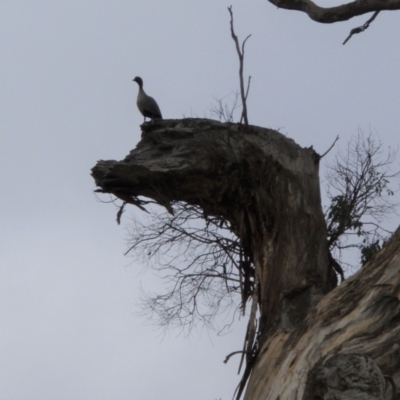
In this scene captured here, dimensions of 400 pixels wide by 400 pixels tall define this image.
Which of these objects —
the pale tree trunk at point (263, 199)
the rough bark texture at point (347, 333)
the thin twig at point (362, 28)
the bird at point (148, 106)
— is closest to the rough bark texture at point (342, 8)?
the thin twig at point (362, 28)

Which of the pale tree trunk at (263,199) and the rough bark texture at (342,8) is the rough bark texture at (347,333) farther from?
the rough bark texture at (342,8)

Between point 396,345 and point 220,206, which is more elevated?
point 220,206

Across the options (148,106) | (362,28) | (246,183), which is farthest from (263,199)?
(148,106)

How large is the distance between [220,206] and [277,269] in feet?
3.23

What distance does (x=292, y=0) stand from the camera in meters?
7.24

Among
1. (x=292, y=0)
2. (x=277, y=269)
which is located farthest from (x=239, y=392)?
(x=292, y=0)

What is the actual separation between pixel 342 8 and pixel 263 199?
1.93 m

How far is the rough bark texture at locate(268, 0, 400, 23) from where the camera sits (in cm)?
692

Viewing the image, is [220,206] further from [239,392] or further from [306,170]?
[239,392]

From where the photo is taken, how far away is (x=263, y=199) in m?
7.95

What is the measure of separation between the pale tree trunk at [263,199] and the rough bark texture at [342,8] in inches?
56.0

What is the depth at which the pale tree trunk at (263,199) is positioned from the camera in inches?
279

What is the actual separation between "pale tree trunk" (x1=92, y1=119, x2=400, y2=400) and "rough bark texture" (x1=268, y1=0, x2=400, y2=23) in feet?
4.67

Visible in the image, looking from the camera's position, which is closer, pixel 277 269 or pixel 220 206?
pixel 277 269
